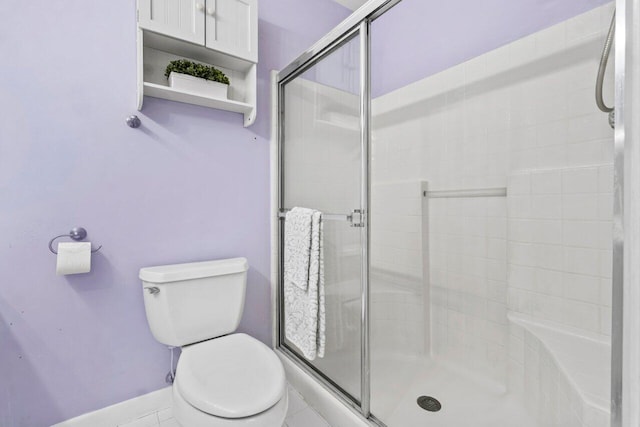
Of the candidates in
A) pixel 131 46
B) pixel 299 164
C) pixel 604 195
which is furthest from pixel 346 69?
pixel 604 195

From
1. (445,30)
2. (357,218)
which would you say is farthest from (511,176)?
(445,30)

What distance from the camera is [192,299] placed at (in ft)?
4.45

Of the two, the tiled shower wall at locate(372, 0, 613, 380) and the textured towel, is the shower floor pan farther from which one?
the textured towel

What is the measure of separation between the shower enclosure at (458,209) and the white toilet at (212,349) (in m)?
0.37

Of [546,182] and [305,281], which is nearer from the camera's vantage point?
[546,182]

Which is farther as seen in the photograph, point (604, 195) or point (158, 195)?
point (158, 195)

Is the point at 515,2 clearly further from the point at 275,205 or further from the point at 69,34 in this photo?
the point at 69,34

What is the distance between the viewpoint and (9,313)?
1194mm

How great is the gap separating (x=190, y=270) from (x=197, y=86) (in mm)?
820

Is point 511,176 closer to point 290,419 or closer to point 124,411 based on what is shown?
point 290,419

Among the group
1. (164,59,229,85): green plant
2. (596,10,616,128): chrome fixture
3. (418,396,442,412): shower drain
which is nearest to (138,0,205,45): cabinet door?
(164,59,229,85): green plant

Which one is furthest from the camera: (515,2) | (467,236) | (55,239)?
(467,236)

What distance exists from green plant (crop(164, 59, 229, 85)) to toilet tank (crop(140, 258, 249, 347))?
87 centimetres

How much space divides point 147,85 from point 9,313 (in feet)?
3.35
